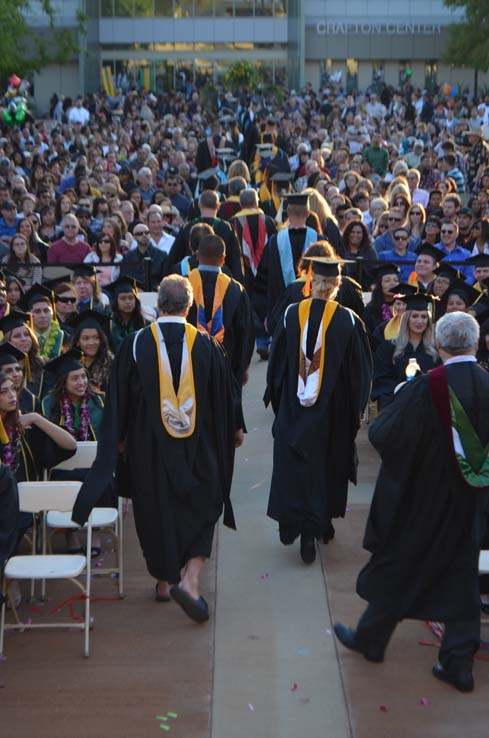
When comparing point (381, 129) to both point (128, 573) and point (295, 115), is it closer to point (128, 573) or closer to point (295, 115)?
point (295, 115)

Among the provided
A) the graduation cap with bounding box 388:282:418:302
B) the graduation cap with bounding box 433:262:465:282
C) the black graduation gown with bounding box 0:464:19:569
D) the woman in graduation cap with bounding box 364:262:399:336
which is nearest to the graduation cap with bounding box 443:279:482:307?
the graduation cap with bounding box 388:282:418:302

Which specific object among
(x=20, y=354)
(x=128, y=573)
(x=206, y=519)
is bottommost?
(x=128, y=573)

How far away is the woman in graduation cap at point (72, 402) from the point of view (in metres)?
7.57

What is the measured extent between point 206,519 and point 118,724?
1.55 metres

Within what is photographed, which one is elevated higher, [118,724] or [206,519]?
[206,519]

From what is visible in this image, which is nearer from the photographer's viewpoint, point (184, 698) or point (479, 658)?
point (184, 698)

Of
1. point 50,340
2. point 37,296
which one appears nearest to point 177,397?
point 50,340

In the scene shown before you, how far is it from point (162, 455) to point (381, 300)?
183 inches

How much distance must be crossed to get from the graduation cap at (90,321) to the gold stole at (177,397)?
214 cm

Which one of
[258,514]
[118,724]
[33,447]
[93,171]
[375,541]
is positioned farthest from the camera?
[93,171]

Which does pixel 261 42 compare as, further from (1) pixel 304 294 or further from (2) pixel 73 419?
(2) pixel 73 419

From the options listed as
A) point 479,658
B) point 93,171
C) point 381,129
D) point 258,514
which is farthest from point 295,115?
point 479,658

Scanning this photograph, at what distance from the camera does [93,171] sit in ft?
66.0

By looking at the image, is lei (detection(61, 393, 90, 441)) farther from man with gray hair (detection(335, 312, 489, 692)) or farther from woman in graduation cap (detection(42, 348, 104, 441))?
man with gray hair (detection(335, 312, 489, 692))
